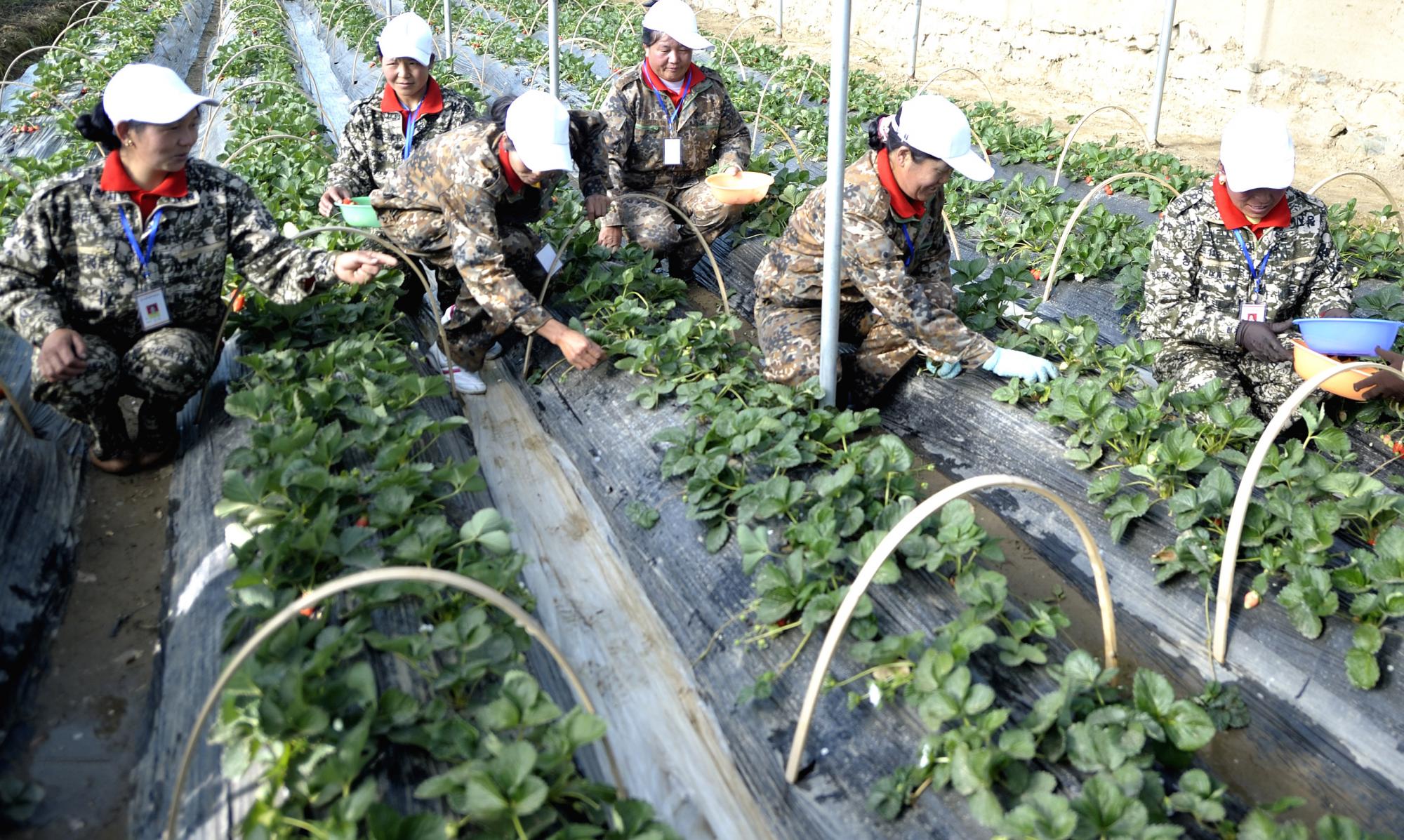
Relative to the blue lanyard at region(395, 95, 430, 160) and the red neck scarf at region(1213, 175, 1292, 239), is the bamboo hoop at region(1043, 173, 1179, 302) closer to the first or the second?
the red neck scarf at region(1213, 175, 1292, 239)

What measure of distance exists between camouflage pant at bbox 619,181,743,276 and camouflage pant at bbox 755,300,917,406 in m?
1.00

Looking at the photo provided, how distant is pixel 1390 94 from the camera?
303 inches

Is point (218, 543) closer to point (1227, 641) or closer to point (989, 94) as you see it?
point (1227, 641)

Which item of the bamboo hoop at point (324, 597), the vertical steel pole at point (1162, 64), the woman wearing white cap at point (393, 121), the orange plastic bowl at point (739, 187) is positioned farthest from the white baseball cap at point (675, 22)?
the vertical steel pole at point (1162, 64)

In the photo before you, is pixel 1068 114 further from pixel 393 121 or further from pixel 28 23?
pixel 28 23

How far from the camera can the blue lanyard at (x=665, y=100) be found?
5.15 meters

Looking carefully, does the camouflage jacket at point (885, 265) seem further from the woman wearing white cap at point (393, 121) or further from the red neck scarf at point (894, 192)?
the woman wearing white cap at point (393, 121)

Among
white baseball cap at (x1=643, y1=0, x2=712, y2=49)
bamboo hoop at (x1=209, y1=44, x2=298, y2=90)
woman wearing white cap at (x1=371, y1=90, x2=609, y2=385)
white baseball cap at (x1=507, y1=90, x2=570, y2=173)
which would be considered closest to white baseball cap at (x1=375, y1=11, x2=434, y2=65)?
woman wearing white cap at (x1=371, y1=90, x2=609, y2=385)

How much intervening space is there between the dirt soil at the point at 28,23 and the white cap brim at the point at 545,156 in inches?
488

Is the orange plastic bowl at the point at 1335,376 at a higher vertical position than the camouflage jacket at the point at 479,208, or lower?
lower

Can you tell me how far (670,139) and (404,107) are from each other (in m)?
1.30

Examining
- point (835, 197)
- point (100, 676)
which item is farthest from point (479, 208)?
point (100, 676)

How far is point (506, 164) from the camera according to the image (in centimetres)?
388

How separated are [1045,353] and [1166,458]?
900 millimetres
